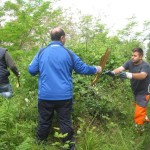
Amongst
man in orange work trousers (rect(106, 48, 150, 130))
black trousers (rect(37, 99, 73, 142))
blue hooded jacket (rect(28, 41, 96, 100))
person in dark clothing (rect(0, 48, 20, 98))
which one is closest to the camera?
blue hooded jacket (rect(28, 41, 96, 100))

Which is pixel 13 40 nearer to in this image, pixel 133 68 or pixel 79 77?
pixel 79 77

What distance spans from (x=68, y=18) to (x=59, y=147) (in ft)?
54.2

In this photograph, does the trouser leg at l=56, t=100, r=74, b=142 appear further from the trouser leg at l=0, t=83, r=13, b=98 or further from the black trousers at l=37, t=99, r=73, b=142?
the trouser leg at l=0, t=83, r=13, b=98

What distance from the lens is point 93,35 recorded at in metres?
15.2

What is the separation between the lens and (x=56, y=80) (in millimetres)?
5004

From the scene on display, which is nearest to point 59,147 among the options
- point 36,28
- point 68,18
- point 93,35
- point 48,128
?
point 48,128

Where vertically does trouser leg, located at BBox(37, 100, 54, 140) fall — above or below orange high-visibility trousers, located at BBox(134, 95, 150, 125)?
above

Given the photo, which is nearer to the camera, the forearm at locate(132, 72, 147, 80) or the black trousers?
the black trousers

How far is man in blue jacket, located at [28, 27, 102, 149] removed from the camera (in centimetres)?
501

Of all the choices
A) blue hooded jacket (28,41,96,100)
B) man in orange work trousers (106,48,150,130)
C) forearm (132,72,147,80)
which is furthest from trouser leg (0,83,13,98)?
forearm (132,72,147,80)

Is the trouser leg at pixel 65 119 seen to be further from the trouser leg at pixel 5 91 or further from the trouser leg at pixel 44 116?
the trouser leg at pixel 5 91

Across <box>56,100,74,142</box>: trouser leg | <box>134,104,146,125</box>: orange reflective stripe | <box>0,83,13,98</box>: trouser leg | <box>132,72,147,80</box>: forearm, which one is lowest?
<box>134,104,146,125</box>: orange reflective stripe

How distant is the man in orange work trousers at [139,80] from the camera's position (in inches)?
250

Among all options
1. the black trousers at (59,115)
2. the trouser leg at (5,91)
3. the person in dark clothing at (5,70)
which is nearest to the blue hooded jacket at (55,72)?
the black trousers at (59,115)
